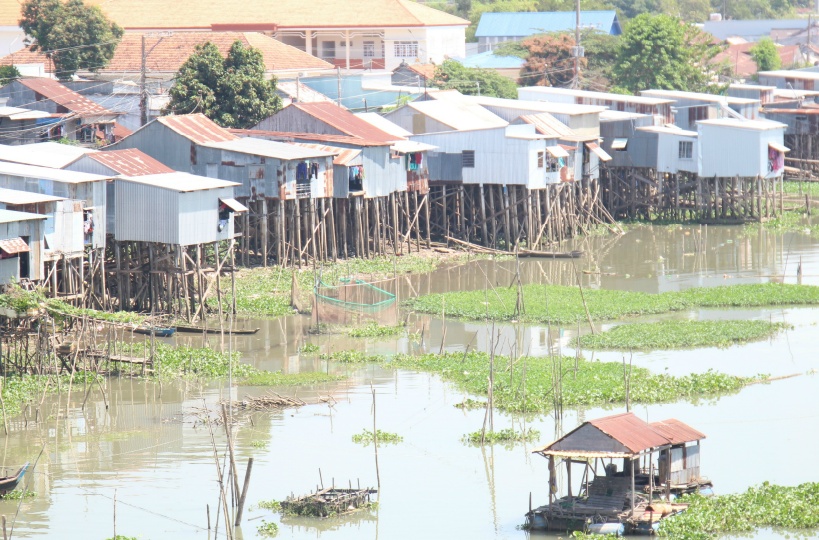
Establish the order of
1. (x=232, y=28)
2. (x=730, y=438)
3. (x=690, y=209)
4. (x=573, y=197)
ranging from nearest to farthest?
(x=730, y=438) → (x=573, y=197) → (x=690, y=209) → (x=232, y=28)

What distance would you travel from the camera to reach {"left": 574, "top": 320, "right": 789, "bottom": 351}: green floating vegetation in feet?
107

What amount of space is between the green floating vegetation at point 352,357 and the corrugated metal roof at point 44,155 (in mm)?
8832

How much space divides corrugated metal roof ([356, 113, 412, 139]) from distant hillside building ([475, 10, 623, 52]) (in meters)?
38.9

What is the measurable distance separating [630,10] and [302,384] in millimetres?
86287

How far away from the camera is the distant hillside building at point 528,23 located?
8650cm

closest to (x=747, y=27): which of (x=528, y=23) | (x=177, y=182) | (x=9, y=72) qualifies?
(x=528, y=23)

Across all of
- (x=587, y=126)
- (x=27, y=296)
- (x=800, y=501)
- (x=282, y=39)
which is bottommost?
(x=800, y=501)

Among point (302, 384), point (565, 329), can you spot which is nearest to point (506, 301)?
point (565, 329)

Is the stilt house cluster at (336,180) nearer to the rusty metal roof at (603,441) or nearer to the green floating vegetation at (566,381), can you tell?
the green floating vegetation at (566,381)

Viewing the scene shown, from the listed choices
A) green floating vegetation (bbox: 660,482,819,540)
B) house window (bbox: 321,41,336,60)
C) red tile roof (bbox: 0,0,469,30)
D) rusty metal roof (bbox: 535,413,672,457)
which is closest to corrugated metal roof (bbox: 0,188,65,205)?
rusty metal roof (bbox: 535,413,672,457)

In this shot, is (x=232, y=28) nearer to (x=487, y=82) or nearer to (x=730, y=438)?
(x=487, y=82)

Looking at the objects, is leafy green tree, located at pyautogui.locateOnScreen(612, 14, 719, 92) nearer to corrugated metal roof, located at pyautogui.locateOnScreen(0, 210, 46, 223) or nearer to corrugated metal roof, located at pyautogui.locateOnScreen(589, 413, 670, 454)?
corrugated metal roof, located at pyautogui.locateOnScreen(0, 210, 46, 223)

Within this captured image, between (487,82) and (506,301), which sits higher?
(487,82)

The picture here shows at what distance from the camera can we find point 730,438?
25.3 meters
